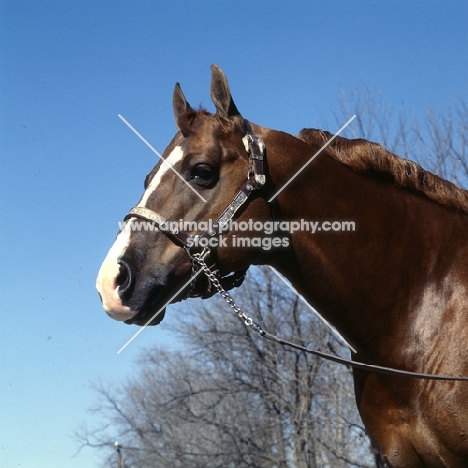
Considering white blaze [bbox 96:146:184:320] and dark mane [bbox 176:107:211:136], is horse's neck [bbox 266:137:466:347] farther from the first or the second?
white blaze [bbox 96:146:184:320]

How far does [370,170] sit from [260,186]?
2.88 feet

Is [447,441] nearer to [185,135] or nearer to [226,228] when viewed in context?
[226,228]

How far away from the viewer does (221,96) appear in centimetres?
493

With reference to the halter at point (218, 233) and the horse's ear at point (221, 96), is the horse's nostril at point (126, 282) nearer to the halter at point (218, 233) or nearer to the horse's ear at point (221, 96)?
the halter at point (218, 233)

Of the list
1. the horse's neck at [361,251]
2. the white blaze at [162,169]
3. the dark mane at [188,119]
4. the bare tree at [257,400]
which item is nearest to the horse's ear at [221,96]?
the dark mane at [188,119]

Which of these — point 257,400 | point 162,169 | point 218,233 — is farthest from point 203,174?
point 257,400

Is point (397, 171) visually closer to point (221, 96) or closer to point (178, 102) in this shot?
point (221, 96)

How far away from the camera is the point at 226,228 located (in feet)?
15.3

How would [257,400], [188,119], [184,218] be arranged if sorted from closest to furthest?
[184,218]
[188,119]
[257,400]

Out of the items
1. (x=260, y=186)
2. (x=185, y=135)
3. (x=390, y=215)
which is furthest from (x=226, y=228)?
(x=390, y=215)

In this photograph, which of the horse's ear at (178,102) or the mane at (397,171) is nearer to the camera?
the mane at (397,171)

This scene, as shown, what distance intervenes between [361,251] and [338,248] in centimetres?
16

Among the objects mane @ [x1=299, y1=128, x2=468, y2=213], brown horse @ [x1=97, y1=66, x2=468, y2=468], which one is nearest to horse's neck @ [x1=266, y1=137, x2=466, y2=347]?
brown horse @ [x1=97, y1=66, x2=468, y2=468]

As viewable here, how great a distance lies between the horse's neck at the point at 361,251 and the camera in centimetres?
471
